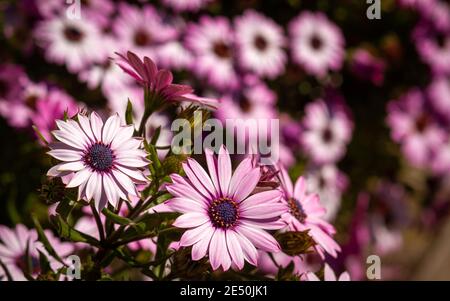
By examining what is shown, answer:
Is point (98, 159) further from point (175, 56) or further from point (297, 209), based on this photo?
point (175, 56)

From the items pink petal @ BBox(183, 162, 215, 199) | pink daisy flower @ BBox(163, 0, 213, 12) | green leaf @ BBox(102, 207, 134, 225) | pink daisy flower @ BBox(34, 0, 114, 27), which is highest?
pink daisy flower @ BBox(163, 0, 213, 12)

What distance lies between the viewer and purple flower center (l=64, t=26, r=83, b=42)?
6.37 feet

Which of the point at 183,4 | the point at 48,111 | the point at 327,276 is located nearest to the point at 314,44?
the point at 183,4

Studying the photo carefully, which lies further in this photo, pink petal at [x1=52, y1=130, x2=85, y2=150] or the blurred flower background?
the blurred flower background

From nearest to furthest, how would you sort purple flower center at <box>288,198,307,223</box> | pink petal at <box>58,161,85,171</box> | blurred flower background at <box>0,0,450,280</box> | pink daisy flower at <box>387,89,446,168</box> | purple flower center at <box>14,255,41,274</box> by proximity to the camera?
pink petal at <box>58,161,85,171</box> → purple flower center at <box>288,198,307,223</box> → purple flower center at <box>14,255,41,274</box> → blurred flower background at <box>0,0,450,280</box> → pink daisy flower at <box>387,89,446,168</box>

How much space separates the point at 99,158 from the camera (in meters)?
0.91

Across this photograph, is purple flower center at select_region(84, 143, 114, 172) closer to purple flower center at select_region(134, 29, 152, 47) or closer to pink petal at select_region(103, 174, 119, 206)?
pink petal at select_region(103, 174, 119, 206)

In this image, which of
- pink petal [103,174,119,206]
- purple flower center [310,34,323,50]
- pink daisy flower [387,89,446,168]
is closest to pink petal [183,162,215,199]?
pink petal [103,174,119,206]

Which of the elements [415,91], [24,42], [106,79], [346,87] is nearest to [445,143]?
[415,91]

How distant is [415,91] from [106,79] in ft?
4.31

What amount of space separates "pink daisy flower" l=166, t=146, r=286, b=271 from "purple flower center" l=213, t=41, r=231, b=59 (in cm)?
115

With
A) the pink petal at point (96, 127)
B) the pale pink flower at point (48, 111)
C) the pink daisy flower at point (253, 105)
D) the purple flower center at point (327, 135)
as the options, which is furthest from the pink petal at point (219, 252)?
the purple flower center at point (327, 135)

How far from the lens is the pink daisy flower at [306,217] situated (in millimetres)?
1041

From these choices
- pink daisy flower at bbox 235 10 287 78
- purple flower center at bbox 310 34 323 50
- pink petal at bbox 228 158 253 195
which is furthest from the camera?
purple flower center at bbox 310 34 323 50
